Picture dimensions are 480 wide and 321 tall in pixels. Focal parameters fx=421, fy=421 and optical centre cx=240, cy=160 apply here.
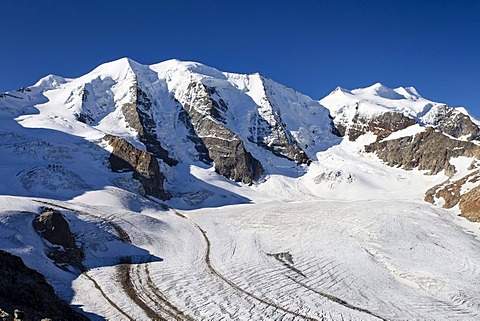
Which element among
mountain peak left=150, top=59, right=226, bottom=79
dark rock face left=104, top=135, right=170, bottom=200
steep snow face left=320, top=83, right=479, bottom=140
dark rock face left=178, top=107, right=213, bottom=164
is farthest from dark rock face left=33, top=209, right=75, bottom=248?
mountain peak left=150, top=59, right=226, bottom=79

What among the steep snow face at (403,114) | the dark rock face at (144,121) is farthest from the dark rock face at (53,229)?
the steep snow face at (403,114)

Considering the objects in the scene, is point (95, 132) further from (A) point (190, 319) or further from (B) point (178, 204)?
(A) point (190, 319)

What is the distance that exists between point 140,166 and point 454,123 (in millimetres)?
126635

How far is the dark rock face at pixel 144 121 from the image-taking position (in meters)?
110

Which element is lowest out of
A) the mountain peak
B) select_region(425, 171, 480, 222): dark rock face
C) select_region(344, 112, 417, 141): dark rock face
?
select_region(425, 171, 480, 222): dark rock face

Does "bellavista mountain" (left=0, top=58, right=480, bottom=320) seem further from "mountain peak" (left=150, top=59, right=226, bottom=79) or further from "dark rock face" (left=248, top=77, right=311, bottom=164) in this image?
"mountain peak" (left=150, top=59, right=226, bottom=79)

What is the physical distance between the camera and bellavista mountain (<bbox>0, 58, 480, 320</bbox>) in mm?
30625

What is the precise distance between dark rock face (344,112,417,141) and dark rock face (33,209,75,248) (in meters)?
121

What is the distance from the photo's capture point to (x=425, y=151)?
398ft

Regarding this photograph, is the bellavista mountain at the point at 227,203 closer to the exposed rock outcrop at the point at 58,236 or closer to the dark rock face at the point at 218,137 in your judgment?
the exposed rock outcrop at the point at 58,236

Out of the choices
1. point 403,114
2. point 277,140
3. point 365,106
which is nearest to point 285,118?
point 277,140

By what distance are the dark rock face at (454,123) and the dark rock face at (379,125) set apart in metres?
23.1

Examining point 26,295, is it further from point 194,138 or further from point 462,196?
point 194,138

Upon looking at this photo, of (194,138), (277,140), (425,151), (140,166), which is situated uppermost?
(277,140)
